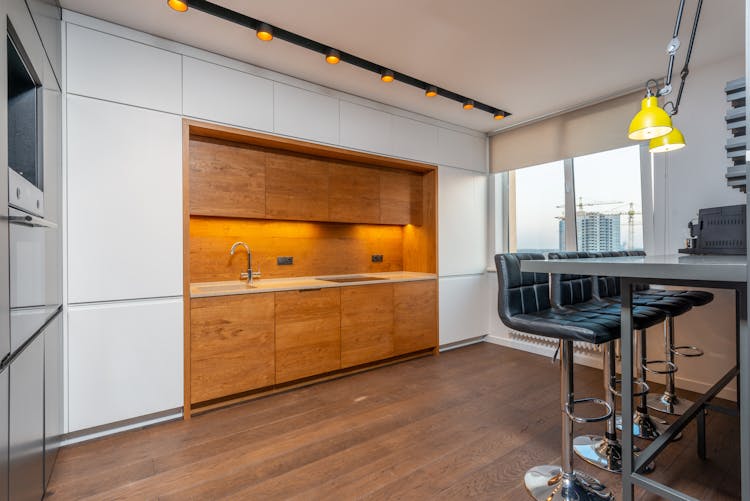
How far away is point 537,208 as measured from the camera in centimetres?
432

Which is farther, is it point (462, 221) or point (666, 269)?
point (462, 221)

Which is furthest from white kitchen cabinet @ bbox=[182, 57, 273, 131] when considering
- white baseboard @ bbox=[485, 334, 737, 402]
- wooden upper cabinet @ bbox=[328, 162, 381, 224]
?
white baseboard @ bbox=[485, 334, 737, 402]

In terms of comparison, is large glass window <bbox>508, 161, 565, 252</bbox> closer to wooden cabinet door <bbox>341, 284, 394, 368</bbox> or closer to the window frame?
the window frame

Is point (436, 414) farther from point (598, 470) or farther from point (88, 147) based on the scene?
point (88, 147)

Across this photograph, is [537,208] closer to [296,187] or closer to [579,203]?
[579,203]

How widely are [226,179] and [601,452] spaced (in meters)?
3.12

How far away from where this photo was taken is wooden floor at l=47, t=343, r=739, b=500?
180 cm

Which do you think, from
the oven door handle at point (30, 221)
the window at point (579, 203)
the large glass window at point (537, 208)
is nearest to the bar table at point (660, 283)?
the oven door handle at point (30, 221)

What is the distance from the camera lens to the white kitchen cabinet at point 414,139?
148 inches

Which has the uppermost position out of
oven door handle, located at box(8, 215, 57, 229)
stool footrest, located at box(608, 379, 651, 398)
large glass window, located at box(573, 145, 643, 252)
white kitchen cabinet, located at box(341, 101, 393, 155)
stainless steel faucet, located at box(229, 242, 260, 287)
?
white kitchen cabinet, located at box(341, 101, 393, 155)

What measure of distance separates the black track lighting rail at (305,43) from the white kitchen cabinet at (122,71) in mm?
576

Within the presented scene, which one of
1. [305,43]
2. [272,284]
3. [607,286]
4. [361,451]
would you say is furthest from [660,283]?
[272,284]

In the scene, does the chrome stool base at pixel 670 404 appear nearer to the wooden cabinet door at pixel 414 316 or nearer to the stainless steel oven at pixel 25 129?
the wooden cabinet door at pixel 414 316

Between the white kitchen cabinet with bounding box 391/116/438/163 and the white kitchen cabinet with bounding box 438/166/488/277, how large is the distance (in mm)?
262
